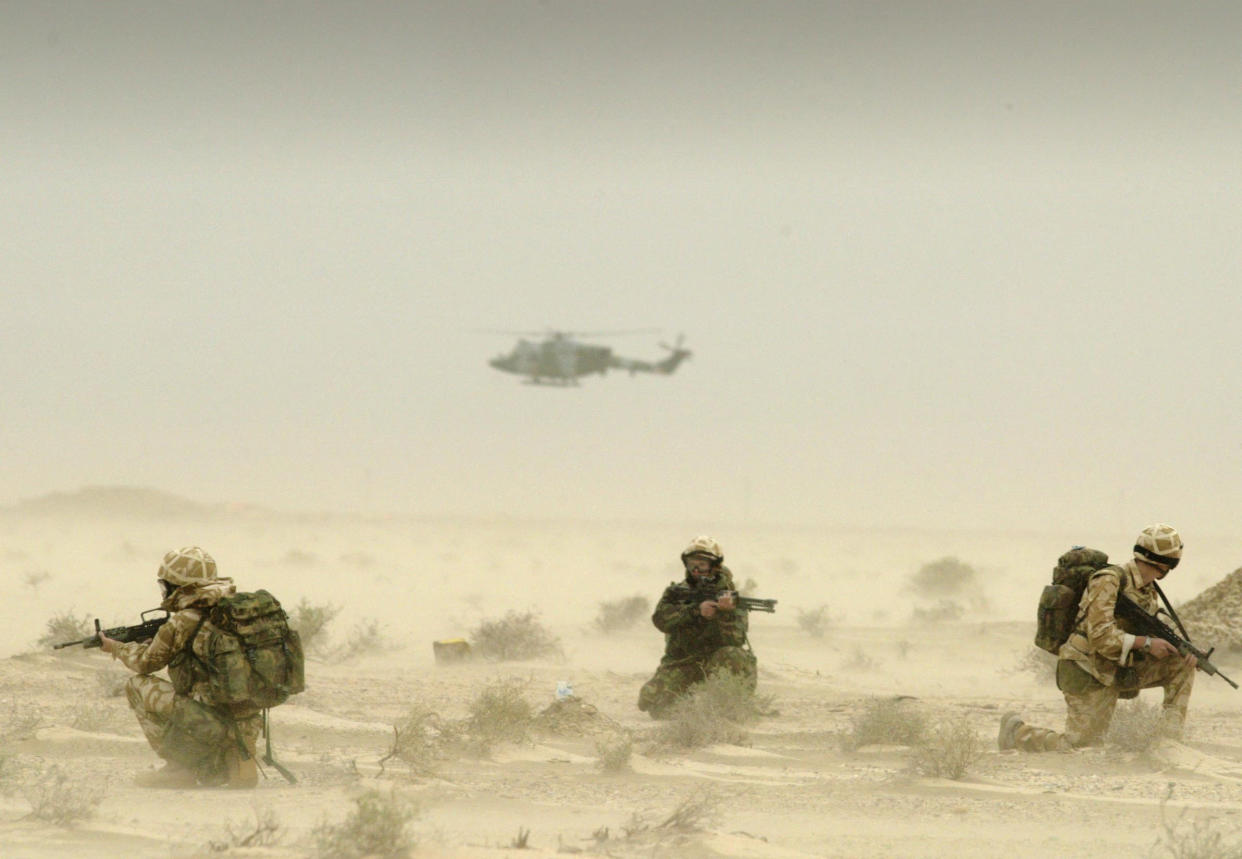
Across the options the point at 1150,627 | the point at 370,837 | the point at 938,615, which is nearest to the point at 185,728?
the point at 370,837

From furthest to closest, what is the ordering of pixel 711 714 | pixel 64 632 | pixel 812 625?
pixel 812 625 → pixel 64 632 → pixel 711 714

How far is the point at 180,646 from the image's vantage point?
7184 mm

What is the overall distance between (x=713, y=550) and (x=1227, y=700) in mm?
5485

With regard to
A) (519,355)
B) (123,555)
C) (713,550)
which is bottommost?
(123,555)

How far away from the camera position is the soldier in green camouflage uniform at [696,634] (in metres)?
10.2

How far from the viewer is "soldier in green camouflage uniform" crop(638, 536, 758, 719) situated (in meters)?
10.2

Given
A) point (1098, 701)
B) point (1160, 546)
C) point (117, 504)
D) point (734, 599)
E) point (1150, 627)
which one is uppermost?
point (1160, 546)

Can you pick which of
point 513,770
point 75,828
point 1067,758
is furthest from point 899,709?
point 75,828

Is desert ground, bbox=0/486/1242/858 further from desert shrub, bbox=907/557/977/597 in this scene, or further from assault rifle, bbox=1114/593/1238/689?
desert shrub, bbox=907/557/977/597

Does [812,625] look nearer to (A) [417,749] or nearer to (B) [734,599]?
(B) [734,599]

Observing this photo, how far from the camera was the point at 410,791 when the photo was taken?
736 centimetres

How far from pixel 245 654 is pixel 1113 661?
5.22m

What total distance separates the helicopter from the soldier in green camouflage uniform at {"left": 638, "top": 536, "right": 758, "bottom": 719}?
37685 millimetres

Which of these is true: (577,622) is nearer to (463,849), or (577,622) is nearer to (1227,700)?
(1227,700)
